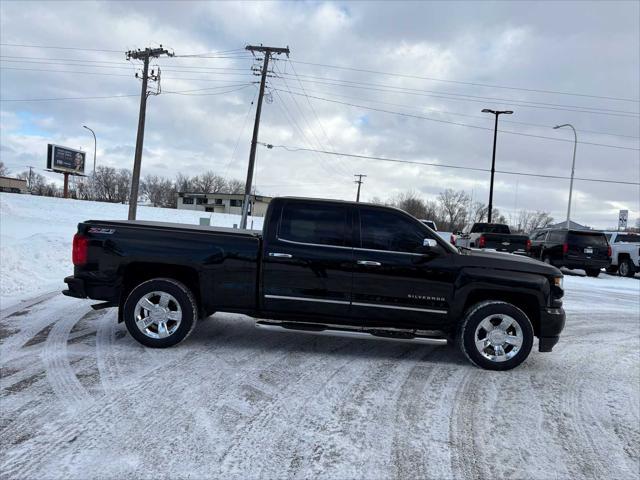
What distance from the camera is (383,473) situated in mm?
2961

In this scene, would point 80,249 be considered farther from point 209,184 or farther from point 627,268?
point 209,184

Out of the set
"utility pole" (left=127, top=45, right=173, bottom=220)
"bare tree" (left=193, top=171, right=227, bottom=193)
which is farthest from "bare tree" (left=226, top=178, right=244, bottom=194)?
"utility pole" (left=127, top=45, right=173, bottom=220)

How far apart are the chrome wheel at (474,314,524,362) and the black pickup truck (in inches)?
0.4

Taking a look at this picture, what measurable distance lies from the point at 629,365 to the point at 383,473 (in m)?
4.37

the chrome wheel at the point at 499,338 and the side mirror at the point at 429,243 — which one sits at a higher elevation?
the side mirror at the point at 429,243

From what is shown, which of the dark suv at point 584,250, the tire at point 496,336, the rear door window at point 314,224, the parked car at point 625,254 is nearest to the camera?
the tire at point 496,336

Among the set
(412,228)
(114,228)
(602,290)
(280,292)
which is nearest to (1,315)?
(114,228)

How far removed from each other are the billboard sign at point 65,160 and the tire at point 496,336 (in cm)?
7126

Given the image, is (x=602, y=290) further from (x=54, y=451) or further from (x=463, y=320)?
(x=54, y=451)

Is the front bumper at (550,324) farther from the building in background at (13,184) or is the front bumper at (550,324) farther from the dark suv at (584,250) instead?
the building in background at (13,184)

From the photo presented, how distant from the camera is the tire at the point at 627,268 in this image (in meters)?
18.8

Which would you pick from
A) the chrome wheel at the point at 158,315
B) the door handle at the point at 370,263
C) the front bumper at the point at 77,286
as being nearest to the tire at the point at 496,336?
the door handle at the point at 370,263

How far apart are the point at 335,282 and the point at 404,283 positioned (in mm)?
778

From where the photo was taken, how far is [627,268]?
19.1 meters
